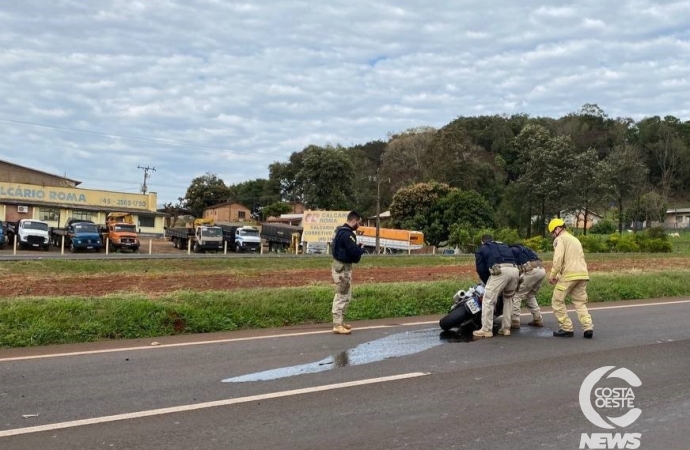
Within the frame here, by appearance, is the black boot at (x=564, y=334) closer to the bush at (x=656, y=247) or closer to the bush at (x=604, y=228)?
the bush at (x=656, y=247)

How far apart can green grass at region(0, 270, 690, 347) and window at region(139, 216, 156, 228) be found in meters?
56.9

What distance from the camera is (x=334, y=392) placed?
605 cm

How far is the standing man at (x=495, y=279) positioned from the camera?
9.13m

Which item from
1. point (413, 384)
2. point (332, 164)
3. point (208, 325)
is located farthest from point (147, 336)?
point (332, 164)

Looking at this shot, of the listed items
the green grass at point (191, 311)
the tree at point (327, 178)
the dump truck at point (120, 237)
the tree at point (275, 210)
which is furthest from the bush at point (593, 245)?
the tree at point (275, 210)

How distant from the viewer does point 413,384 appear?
6352 mm

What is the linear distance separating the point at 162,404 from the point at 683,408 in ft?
15.4

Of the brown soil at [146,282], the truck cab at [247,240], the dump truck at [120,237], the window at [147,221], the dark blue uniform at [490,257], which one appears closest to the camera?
the dark blue uniform at [490,257]

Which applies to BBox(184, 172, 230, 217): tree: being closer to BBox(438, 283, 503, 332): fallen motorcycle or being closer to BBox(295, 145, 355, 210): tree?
BBox(295, 145, 355, 210): tree

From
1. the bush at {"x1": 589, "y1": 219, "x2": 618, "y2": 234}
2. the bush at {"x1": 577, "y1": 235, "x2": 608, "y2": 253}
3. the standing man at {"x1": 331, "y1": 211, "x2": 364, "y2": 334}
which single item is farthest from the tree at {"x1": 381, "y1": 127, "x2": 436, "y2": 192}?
the standing man at {"x1": 331, "y1": 211, "x2": 364, "y2": 334}

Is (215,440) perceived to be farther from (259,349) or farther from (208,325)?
(208,325)

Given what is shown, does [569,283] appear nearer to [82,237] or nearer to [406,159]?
[82,237]

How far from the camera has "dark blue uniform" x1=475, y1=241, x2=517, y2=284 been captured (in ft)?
30.6

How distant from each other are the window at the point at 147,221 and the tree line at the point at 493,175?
22.8m
